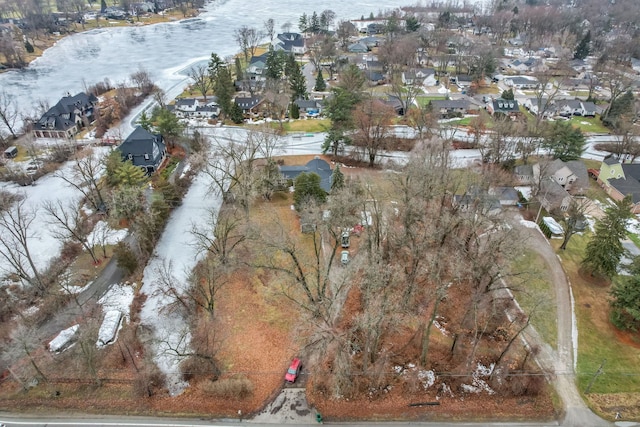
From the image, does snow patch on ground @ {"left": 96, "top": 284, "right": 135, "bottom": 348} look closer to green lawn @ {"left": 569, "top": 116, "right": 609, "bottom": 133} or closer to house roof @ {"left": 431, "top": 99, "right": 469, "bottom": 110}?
house roof @ {"left": 431, "top": 99, "right": 469, "bottom": 110}

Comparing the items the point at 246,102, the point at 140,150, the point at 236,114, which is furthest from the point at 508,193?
the point at 246,102

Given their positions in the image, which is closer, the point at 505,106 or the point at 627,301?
the point at 627,301

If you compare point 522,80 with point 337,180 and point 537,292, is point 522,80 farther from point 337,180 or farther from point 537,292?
point 537,292

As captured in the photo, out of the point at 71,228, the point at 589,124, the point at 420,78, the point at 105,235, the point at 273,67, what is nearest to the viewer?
the point at 105,235

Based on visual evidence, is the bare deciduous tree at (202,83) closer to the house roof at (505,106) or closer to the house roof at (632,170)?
the house roof at (505,106)

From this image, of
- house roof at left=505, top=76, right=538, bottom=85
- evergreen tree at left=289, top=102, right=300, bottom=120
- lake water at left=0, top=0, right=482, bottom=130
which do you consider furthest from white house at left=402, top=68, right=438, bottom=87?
lake water at left=0, top=0, right=482, bottom=130

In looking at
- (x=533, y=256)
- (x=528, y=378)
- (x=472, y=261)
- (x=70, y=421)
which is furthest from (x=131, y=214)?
(x=533, y=256)

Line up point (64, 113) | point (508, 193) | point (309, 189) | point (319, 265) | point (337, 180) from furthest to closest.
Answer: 1. point (64, 113)
2. point (508, 193)
3. point (337, 180)
4. point (309, 189)
5. point (319, 265)
